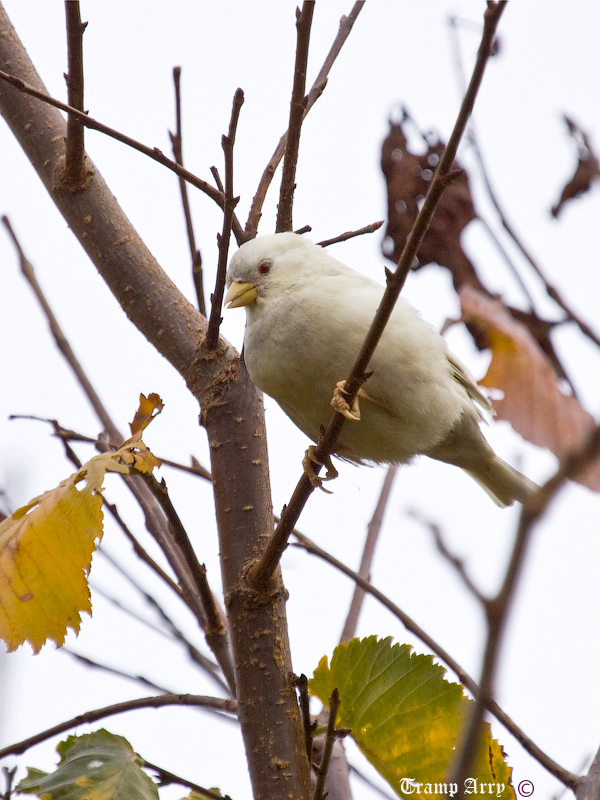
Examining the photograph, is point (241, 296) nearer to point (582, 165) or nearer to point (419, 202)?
point (419, 202)

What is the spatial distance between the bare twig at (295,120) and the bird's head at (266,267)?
0.64m

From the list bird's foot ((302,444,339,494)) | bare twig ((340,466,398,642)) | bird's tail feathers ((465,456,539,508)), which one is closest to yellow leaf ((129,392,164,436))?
bird's foot ((302,444,339,494))

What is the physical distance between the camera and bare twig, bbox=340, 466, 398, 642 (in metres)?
3.01

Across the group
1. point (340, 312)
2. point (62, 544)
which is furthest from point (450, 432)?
point (62, 544)

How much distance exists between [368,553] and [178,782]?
1297 mm

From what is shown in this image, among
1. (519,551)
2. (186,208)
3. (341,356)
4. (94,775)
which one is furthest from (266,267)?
(519,551)

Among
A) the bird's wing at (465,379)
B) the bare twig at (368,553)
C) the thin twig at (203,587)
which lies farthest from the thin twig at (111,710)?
the bird's wing at (465,379)

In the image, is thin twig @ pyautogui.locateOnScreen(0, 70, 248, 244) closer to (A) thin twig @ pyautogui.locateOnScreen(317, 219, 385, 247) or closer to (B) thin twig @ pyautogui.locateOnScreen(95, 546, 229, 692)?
(A) thin twig @ pyautogui.locateOnScreen(317, 219, 385, 247)

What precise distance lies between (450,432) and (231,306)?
1.10 metres

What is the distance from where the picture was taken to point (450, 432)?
367cm

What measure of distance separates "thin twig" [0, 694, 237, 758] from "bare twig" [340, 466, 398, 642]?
0.65 meters

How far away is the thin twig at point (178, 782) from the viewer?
2110 millimetres

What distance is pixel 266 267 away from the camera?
11.3 ft

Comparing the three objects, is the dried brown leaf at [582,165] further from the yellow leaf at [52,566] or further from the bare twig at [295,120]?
the yellow leaf at [52,566]
